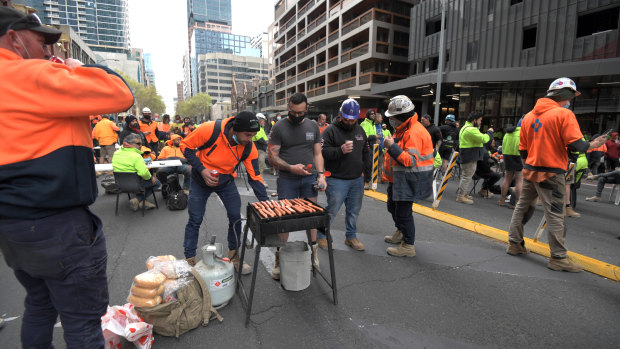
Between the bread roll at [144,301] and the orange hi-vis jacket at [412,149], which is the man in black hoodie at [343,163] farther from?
the bread roll at [144,301]

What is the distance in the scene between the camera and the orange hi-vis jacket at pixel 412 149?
12.8ft

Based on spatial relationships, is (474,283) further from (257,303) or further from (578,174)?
(578,174)

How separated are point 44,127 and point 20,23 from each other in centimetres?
54

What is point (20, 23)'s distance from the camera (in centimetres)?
152

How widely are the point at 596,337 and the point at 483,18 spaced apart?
2371 centimetres

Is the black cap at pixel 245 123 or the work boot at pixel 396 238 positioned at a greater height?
the black cap at pixel 245 123

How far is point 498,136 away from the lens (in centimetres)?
1827

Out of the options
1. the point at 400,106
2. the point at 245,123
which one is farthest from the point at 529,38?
the point at 245,123

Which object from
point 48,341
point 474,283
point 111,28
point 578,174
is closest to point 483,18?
point 578,174

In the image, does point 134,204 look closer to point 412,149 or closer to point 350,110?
point 350,110

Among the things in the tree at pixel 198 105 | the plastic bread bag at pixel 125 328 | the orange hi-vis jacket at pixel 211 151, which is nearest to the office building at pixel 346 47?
the orange hi-vis jacket at pixel 211 151

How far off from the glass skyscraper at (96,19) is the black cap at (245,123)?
158m

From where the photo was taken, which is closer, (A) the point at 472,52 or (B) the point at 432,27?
(A) the point at 472,52

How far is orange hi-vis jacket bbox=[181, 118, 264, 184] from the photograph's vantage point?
3441mm
